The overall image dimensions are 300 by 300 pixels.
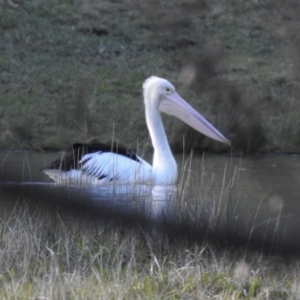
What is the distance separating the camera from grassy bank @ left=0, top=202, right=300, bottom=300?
4035 mm

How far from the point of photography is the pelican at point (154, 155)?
318 inches

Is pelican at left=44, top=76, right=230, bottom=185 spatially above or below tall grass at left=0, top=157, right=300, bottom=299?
above

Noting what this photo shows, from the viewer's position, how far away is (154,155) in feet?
30.7

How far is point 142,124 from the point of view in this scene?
13391mm

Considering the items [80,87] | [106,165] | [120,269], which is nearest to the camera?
[120,269]

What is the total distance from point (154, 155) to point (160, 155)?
176 millimetres

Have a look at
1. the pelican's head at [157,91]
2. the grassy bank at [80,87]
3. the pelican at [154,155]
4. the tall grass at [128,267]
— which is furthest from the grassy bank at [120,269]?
the pelican's head at [157,91]

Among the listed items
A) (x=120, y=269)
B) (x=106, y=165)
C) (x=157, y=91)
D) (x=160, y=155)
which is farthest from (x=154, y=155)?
(x=120, y=269)

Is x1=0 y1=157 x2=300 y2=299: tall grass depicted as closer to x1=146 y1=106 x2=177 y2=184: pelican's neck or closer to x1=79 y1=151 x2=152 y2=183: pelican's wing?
x1=79 y1=151 x2=152 y2=183: pelican's wing

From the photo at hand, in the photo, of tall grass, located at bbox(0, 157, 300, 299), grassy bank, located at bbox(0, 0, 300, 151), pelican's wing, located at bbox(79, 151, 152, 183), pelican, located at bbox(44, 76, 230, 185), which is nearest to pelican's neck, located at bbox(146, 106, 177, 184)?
pelican, located at bbox(44, 76, 230, 185)

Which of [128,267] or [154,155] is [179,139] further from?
[128,267]

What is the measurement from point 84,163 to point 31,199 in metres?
6.98

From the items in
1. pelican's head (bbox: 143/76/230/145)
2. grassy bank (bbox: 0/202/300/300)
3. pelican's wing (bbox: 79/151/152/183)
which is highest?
pelican's head (bbox: 143/76/230/145)

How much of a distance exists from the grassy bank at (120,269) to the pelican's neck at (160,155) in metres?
2.83
